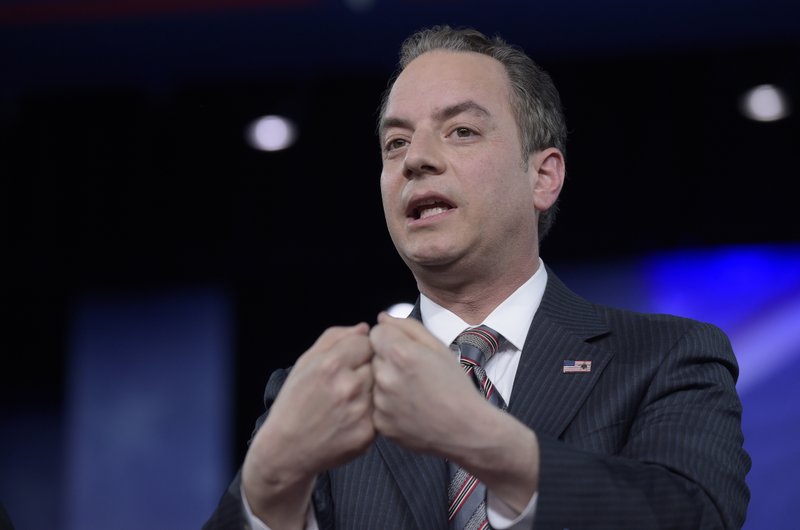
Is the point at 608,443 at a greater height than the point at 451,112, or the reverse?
the point at 451,112

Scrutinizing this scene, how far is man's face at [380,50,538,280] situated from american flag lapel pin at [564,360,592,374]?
0.83 feet

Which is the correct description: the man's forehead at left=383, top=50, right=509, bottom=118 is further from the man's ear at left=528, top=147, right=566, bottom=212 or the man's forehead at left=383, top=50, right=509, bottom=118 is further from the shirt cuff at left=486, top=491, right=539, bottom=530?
the shirt cuff at left=486, top=491, right=539, bottom=530

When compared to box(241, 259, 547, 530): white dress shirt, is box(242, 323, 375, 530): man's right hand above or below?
below

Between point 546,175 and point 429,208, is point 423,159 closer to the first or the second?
point 429,208

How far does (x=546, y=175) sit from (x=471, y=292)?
341 millimetres

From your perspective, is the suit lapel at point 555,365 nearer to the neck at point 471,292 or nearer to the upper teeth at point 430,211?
the neck at point 471,292

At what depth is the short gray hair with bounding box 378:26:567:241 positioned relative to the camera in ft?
6.41

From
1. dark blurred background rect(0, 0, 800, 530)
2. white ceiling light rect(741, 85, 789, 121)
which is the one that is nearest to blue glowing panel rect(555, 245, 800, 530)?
dark blurred background rect(0, 0, 800, 530)

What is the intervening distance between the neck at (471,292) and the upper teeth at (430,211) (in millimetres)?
107

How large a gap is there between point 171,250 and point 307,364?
285cm

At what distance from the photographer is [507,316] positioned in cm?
174

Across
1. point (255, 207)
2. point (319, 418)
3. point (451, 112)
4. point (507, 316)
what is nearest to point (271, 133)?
point (255, 207)

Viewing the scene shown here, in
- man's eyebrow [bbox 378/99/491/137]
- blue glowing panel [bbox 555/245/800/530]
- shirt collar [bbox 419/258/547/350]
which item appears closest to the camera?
shirt collar [bbox 419/258/547/350]

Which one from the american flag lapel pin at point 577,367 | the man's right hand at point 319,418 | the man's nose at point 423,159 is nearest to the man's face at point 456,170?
the man's nose at point 423,159
